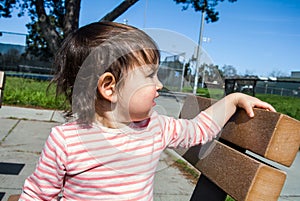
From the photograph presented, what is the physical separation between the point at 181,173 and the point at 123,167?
264 centimetres

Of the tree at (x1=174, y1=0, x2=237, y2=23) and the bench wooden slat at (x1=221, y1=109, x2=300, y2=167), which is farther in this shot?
the tree at (x1=174, y1=0, x2=237, y2=23)

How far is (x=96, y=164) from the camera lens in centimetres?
117

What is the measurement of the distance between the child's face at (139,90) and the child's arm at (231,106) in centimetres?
29

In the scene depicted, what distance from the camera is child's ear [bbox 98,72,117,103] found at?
1.11 metres

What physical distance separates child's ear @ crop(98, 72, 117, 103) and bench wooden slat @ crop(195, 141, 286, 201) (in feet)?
1.50

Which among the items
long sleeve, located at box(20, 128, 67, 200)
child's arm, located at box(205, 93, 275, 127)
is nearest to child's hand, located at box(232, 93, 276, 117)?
A: child's arm, located at box(205, 93, 275, 127)

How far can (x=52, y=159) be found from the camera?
3.68 feet

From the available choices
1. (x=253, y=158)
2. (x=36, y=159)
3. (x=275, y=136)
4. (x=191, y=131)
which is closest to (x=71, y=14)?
(x=36, y=159)

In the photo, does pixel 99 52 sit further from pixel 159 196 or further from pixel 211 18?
pixel 211 18

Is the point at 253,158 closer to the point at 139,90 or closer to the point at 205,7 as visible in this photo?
the point at 139,90

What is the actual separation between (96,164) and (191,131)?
395 millimetres

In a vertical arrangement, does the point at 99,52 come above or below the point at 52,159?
above

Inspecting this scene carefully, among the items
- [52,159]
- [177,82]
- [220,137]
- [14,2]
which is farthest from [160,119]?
[14,2]

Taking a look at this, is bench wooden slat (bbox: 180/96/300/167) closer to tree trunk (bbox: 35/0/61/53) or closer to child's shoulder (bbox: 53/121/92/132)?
child's shoulder (bbox: 53/121/92/132)
